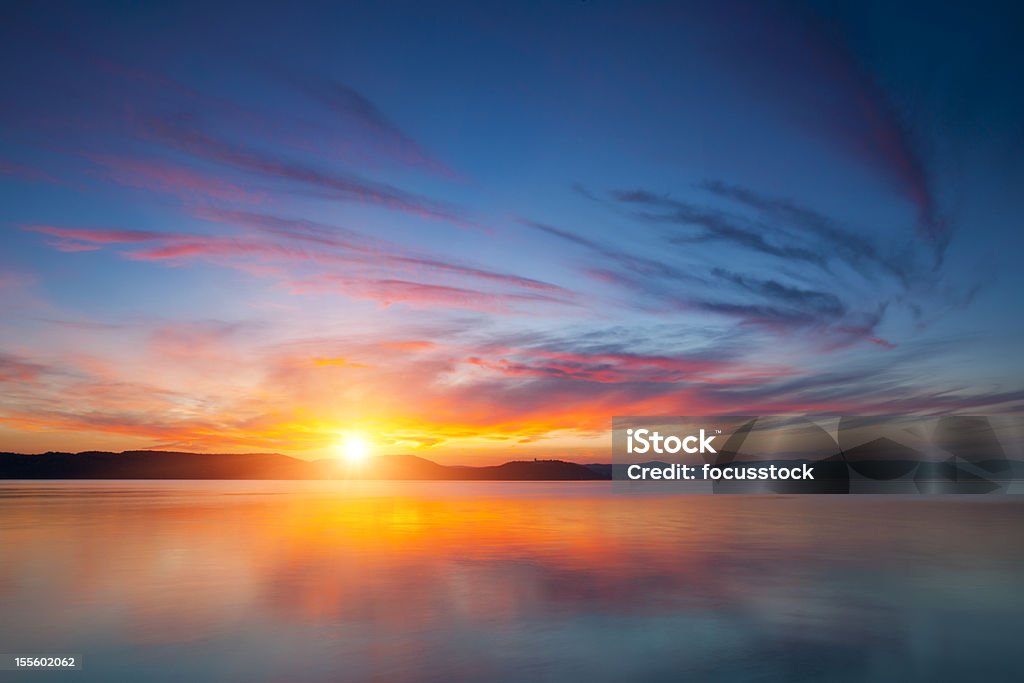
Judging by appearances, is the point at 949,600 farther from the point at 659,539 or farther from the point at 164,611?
the point at 164,611

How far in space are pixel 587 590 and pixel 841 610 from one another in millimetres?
5083

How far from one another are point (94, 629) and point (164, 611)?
1397 mm

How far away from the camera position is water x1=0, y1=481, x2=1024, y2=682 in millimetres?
9641

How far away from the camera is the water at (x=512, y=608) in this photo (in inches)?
380

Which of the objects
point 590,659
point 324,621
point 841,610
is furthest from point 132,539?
point 841,610

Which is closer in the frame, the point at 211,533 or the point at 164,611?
the point at 164,611

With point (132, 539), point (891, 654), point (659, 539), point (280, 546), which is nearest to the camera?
point (891, 654)

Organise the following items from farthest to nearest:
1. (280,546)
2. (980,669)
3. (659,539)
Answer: (659,539)
(280,546)
(980,669)

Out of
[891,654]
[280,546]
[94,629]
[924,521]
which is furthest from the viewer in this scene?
[924,521]

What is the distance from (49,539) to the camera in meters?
25.1

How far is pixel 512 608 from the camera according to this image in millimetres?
13266

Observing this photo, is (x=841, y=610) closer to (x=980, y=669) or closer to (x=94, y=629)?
(x=980, y=669)

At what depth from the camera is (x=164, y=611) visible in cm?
1290

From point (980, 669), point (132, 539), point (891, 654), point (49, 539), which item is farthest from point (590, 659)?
point (49, 539)
